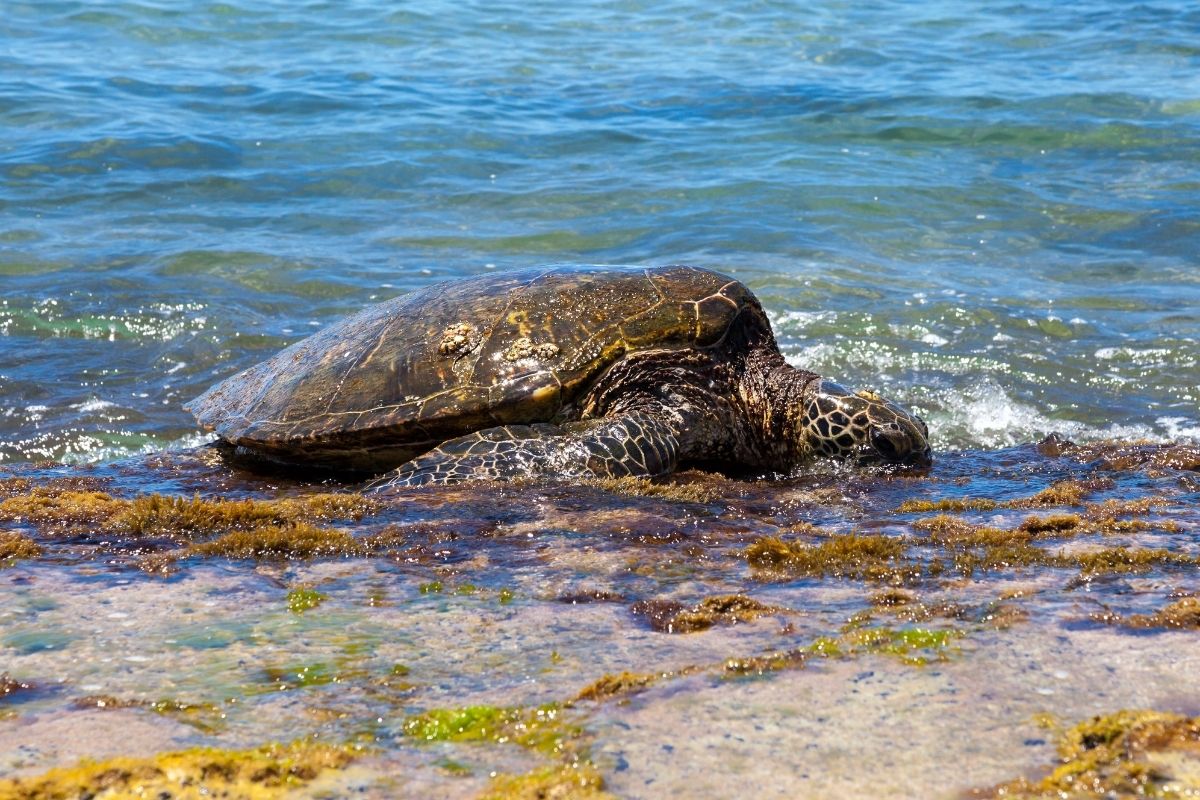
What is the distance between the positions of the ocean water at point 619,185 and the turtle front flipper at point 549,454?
279 cm

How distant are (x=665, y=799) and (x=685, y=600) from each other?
1456mm

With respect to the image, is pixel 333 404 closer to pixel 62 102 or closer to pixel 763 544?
pixel 763 544

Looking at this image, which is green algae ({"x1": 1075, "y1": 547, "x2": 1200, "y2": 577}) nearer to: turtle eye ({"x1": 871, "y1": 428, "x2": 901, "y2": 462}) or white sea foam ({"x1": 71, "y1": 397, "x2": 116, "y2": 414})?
turtle eye ({"x1": 871, "y1": 428, "x2": 901, "y2": 462})

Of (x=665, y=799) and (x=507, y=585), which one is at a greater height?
(x=665, y=799)

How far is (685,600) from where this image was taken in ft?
13.2

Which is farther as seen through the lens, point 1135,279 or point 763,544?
point 1135,279

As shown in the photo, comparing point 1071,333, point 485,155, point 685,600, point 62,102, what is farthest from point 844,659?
point 62,102

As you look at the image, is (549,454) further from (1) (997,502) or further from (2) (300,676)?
(2) (300,676)

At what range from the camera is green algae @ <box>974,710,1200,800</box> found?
2.52m

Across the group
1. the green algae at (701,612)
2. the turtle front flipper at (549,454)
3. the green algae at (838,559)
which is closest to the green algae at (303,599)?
the green algae at (701,612)

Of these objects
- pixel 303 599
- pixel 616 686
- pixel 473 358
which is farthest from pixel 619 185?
pixel 616 686

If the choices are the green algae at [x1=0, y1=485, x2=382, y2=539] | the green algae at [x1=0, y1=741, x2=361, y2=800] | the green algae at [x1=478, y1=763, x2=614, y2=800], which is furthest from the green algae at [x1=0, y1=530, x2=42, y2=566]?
the green algae at [x1=478, y1=763, x2=614, y2=800]

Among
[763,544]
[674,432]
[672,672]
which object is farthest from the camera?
[674,432]

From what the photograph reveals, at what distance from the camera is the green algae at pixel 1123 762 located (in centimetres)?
252
